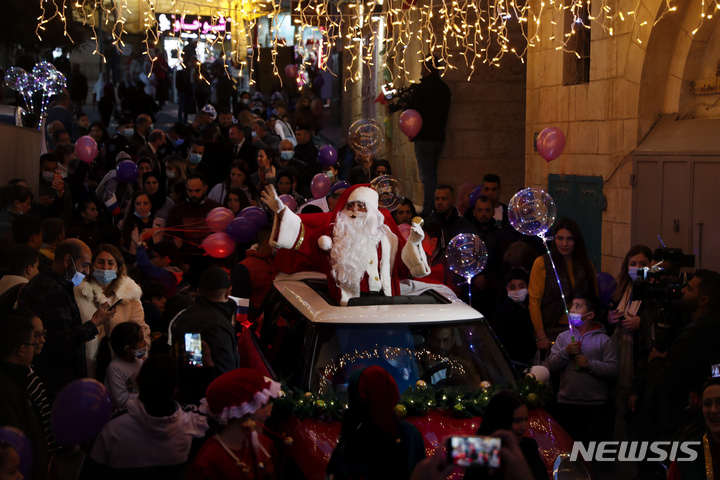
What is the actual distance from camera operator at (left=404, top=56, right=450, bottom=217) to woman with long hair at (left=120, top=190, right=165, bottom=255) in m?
4.98

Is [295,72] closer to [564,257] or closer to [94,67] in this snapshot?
[94,67]

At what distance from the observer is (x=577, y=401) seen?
6297 millimetres

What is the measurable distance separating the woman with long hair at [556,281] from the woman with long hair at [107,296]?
10.6ft

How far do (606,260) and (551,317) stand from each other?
3721 mm

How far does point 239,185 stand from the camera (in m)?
10.6

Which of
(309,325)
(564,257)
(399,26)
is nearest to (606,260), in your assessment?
(564,257)

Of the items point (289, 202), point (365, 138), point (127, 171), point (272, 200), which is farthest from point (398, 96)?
point (272, 200)

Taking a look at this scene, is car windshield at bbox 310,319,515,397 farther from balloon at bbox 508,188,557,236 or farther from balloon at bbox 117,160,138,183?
balloon at bbox 117,160,138,183

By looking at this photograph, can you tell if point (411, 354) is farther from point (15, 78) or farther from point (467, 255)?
point (15, 78)

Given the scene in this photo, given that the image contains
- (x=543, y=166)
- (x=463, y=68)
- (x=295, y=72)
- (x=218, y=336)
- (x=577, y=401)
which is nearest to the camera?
(x=218, y=336)

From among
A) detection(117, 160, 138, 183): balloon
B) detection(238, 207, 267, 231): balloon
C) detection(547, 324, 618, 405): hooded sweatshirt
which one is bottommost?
detection(547, 324, 618, 405): hooded sweatshirt

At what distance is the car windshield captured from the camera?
17.4 feet

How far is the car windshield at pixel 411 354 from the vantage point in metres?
5.30

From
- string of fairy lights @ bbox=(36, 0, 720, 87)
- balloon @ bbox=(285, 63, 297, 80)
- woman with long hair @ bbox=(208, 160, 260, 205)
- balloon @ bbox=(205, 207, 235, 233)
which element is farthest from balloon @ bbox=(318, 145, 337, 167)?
balloon @ bbox=(285, 63, 297, 80)
